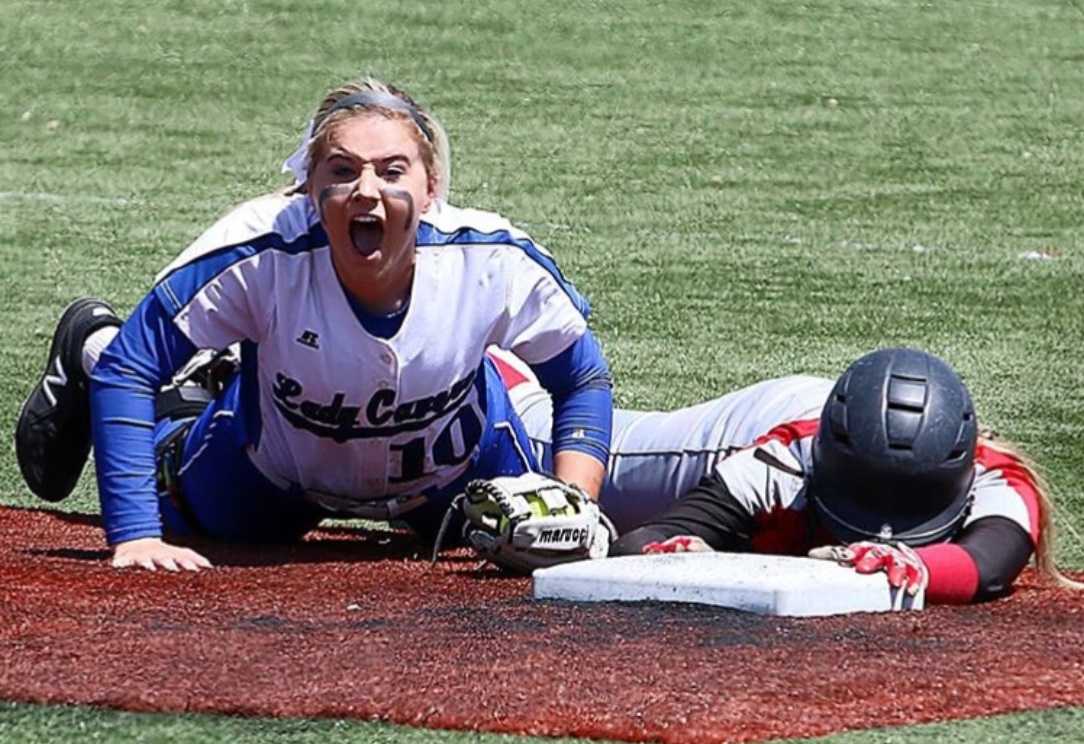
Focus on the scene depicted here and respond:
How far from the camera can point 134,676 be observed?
350cm

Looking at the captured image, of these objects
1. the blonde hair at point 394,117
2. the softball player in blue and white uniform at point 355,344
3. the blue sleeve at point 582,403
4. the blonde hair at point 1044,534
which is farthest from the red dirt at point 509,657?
the blonde hair at point 394,117

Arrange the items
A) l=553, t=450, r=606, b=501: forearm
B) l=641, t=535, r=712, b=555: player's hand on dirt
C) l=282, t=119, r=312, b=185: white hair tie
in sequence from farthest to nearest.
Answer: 1. l=553, t=450, r=606, b=501: forearm
2. l=282, t=119, r=312, b=185: white hair tie
3. l=641, t=535, r=712, b=555: player's hand on dirt

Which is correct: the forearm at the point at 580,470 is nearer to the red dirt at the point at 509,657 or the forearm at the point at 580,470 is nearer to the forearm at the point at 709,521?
the forearm at the point at 709,521

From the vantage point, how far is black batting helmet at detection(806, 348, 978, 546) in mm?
4781

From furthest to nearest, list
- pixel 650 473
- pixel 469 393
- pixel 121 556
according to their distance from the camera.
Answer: pixel 650 473, pixel 469 393, pixel 121 556

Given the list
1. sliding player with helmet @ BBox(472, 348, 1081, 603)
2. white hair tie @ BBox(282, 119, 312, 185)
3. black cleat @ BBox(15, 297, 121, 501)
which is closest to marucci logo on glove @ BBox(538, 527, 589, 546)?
sliding player with helmet @ BBox(472, 348, 1081, 603)

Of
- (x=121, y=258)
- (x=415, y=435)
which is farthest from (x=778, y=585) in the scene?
(x=121, y=258)

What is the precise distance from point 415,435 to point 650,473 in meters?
0.90

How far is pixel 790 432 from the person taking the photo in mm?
5250

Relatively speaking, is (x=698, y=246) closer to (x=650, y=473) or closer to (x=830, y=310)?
(x=830, y=310)

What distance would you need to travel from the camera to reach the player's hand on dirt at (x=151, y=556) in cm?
490

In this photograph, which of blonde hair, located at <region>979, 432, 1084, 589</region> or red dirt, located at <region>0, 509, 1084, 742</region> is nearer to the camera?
red dirt, located at <region>0, 509, 1084, 742</region>

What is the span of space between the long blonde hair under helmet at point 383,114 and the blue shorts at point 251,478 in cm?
54

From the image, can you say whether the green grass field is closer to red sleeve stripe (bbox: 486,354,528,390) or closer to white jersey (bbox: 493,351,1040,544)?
white jersey (bbox: 493,351,1040,544)
